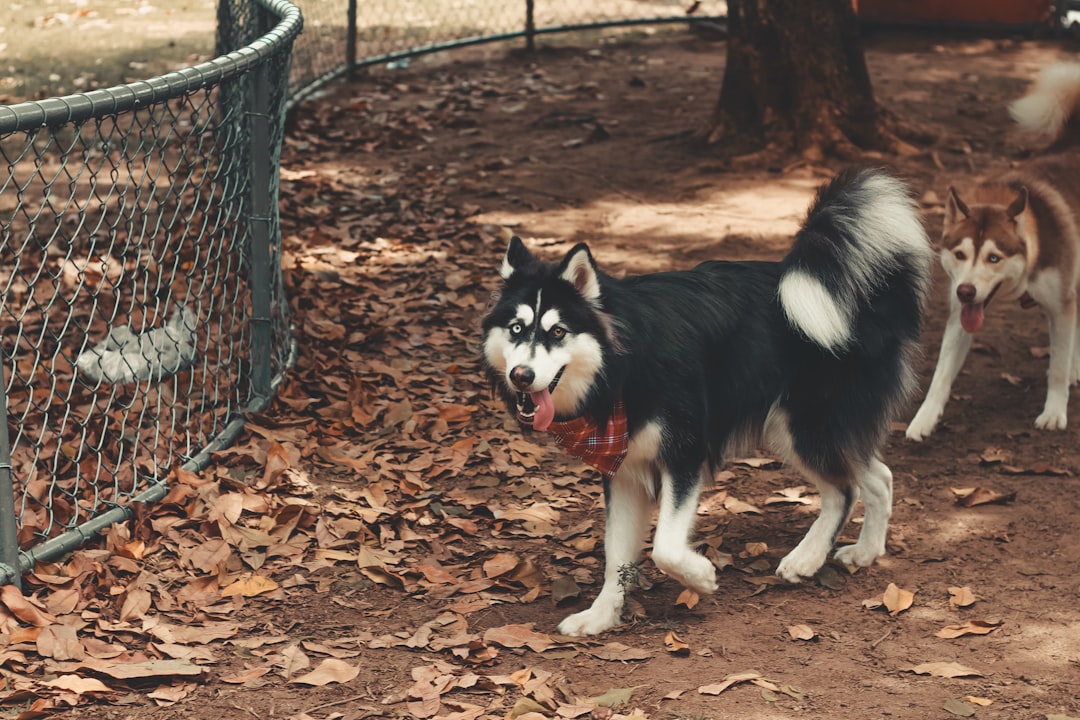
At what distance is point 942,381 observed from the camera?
547 centimetres

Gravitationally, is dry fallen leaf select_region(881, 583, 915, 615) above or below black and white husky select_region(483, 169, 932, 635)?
below

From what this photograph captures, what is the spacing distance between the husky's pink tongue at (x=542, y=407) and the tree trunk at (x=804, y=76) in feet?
17.0

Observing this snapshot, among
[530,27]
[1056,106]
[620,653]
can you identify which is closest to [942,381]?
[1056,106]

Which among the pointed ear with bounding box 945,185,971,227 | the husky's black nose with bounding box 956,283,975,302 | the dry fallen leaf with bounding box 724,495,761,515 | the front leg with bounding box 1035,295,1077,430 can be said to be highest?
the pointed ear with bounding box 945,185,971,227

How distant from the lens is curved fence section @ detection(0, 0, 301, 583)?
13.3ft

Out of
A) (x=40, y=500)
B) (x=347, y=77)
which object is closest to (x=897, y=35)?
(x=347, y=77)

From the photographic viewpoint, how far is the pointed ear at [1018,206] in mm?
5254

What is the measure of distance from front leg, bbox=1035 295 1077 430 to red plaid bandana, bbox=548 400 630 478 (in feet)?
8.33

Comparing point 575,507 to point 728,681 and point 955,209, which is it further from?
point 955,209

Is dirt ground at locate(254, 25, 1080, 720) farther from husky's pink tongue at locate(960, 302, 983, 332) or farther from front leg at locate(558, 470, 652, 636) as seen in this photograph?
husky's pink tongue at locate(960, 302, 983, 332)

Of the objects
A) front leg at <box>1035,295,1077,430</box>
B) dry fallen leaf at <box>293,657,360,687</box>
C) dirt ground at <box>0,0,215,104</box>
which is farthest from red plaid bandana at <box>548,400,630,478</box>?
dirt ground at <box>0,0,215,104</box>

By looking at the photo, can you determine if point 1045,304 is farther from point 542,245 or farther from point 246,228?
point 246,228

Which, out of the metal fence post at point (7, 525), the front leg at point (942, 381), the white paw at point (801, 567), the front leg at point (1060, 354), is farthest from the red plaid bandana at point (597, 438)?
the front leg at point (1060, 354)

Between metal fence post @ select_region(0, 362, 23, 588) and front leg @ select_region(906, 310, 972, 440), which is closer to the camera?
metal fence post @ select_region(0, 362, 23, 588)
